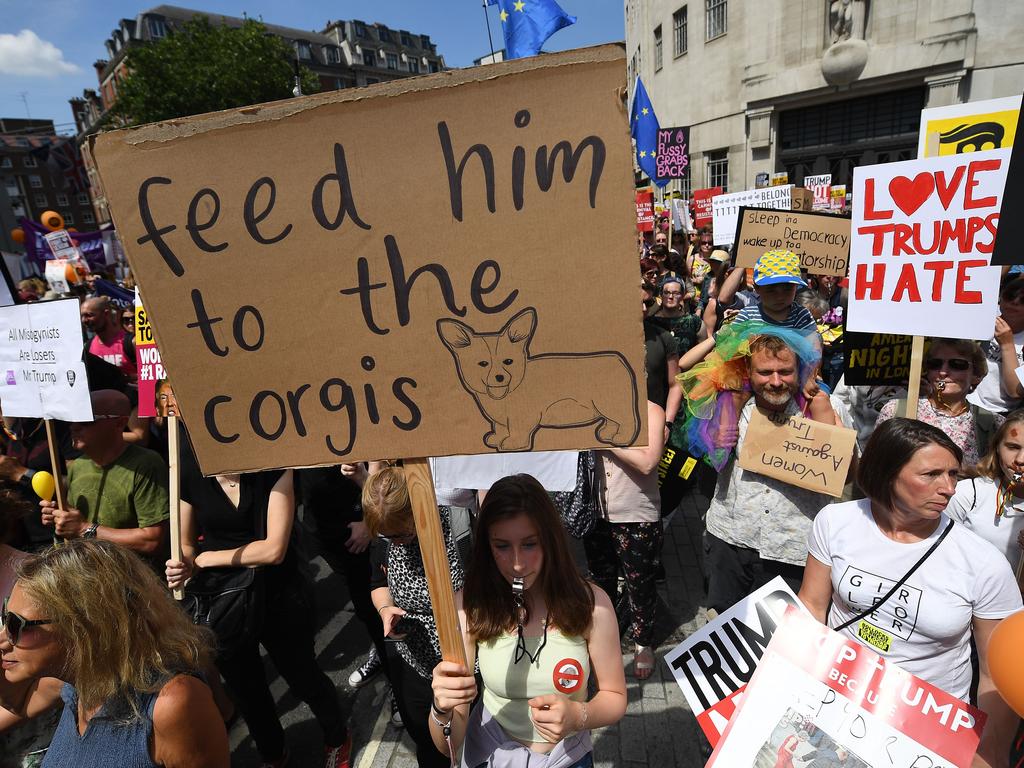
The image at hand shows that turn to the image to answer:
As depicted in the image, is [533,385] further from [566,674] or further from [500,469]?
[500,469]

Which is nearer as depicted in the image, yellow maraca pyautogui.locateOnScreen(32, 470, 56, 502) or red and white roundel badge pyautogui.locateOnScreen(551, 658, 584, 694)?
red and white roundel badge pyautogui.locateOnScreen(551, 658, 584, 694)

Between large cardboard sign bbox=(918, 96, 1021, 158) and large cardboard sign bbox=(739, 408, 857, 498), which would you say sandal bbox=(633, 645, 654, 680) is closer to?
large cardboard sign bbox=(739, 408, 857, 498)

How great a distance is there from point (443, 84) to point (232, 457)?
3.35 ft

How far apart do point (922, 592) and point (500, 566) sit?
4.30 ft

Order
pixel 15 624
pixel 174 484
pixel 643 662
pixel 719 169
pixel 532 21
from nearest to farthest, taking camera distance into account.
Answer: pixel 15 624
pixel 174 484
pixel 643 662
pixel 532 21
pixel 719 169

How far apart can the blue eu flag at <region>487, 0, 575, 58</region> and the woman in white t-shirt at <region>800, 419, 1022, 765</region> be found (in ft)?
21.7

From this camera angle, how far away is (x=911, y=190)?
2459mm

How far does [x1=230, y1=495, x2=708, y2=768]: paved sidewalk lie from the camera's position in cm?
267

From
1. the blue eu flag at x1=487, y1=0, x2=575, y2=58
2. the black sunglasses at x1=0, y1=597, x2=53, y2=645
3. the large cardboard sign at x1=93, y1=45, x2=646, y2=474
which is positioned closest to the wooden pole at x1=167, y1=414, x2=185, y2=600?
the black sunglasses at x1=0, y1=597, x2=53, y2=645

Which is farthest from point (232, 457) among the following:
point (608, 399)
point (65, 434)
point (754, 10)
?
point (754, 10)

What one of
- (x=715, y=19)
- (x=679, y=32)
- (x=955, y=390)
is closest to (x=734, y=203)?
(x=955, y=390)

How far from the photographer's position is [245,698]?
8.65 ft

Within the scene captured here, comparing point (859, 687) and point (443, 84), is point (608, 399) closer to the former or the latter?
point (443, 84)

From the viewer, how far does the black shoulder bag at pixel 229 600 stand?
241cm
